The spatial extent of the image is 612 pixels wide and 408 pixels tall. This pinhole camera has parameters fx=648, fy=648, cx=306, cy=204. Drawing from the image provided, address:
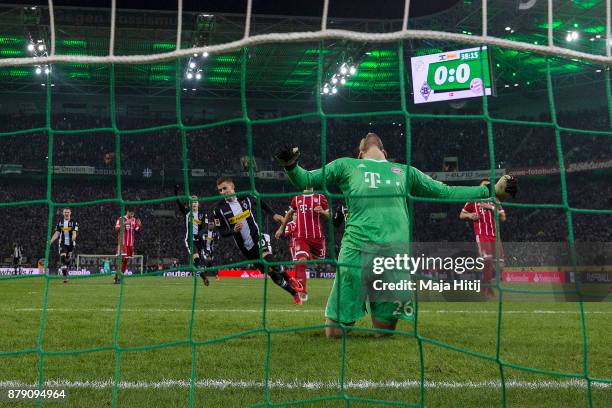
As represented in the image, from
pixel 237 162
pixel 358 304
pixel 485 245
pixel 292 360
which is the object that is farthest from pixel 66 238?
pixel 237 162

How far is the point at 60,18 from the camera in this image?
20766 millimetres

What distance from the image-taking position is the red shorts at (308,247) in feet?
29.5

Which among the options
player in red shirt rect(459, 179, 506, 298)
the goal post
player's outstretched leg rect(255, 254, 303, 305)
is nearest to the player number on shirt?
player's outstretched leg rect(255, 254, 303, 305)

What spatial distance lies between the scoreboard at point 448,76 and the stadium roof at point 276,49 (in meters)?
1.34

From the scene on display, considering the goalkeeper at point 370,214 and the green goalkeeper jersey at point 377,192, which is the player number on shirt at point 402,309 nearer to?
the goalkeeper at point 370,214

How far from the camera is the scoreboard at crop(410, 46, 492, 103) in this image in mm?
17381

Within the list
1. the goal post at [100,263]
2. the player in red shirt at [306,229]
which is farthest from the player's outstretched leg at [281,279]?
the goal post at [100,263]

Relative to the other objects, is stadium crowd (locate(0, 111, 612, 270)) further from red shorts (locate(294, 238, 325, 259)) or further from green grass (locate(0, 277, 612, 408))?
green grass (locate(0, 277, 612, 408))

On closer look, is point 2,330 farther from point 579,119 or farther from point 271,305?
point 579,119

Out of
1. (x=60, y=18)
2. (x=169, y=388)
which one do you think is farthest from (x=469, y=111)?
(x=169, y=388)

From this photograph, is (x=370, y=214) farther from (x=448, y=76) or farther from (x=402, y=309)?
(x=448, y=76)

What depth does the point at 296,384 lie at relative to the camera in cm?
→ 339

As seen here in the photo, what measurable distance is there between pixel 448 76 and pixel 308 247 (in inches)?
414

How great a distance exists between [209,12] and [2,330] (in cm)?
1575
